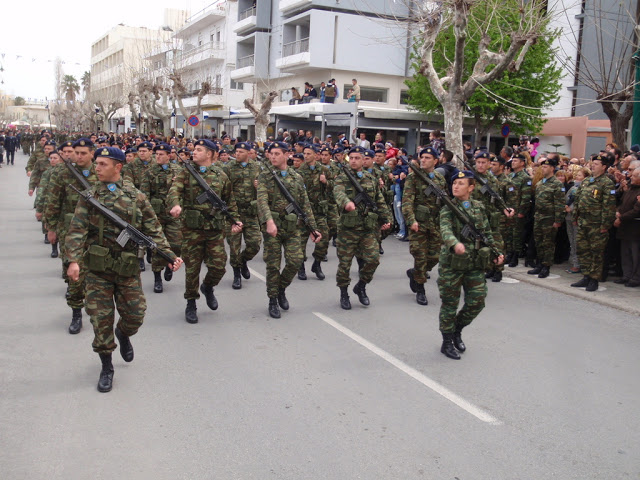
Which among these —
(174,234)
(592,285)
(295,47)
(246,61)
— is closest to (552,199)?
(592,285)

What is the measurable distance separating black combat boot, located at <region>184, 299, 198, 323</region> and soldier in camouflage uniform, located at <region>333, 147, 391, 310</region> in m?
1.89

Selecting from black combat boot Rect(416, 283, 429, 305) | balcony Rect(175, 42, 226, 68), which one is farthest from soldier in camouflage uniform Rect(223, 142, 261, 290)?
balcony Rect(175, 42, 226, 68)

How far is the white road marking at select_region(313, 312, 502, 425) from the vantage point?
4.76 metres

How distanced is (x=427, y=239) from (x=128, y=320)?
4.48m

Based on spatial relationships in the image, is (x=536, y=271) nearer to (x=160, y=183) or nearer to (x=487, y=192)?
(x=487, y=192)

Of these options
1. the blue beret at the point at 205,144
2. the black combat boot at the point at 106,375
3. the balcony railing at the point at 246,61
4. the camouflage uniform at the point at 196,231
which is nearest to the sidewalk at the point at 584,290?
the camouflage uniform at the point at 196,231

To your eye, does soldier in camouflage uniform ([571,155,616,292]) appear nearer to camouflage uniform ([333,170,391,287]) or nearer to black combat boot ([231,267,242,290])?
camouflage uniform ([333,170,391,287])

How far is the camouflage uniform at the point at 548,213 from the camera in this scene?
1023 cm

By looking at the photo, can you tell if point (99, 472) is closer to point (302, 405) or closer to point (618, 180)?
point (302, 405)

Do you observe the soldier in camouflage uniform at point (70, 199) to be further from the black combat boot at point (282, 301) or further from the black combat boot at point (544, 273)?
the black combat boot at point (544, 273)

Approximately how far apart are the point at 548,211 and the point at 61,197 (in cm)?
752

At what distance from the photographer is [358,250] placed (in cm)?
796

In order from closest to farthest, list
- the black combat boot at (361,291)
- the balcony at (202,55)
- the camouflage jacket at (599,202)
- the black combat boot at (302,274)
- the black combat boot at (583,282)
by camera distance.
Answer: the black combat boot at (361,291) → the camouflage jacket at (599,202) → the black combat boot at (583,282) → the black combat boot at (302,274) → the balcony at (202,55)

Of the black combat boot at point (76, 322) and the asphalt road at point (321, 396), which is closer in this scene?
the asphalt road at point (321, 396)
